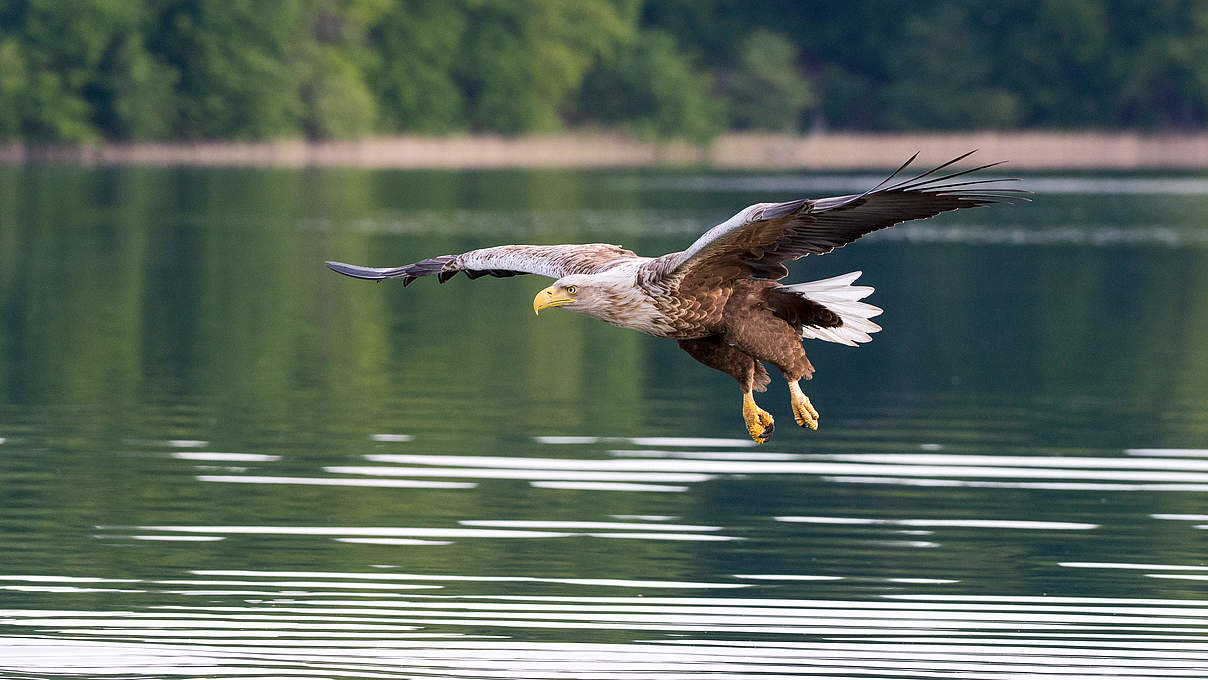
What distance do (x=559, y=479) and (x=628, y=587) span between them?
11.8 ft

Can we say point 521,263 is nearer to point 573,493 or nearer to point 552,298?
point 552,298

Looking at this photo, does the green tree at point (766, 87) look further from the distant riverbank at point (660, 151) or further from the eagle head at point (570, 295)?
the eagle head at point (570, 295)

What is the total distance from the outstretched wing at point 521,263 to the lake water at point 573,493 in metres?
1.83

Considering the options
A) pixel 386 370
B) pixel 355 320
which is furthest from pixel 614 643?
pixel 355 320

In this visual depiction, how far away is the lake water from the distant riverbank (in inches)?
2069

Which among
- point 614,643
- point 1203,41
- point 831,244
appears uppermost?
point 1203,41

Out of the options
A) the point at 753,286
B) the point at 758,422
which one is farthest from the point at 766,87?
the point at 758,422

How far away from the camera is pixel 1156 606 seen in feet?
40.6

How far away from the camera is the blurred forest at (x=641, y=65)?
84.2 metres

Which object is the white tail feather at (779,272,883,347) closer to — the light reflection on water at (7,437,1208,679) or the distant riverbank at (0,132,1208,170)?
the light reflection on water at (7,437,1208,679)

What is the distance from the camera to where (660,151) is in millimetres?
103688

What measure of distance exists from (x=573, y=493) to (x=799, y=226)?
636 cm

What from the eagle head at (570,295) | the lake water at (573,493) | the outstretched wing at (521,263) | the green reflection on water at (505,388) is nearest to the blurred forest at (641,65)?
the green reflection on water at (505,388)

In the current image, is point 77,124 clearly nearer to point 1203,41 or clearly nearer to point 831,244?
point 1203,41
